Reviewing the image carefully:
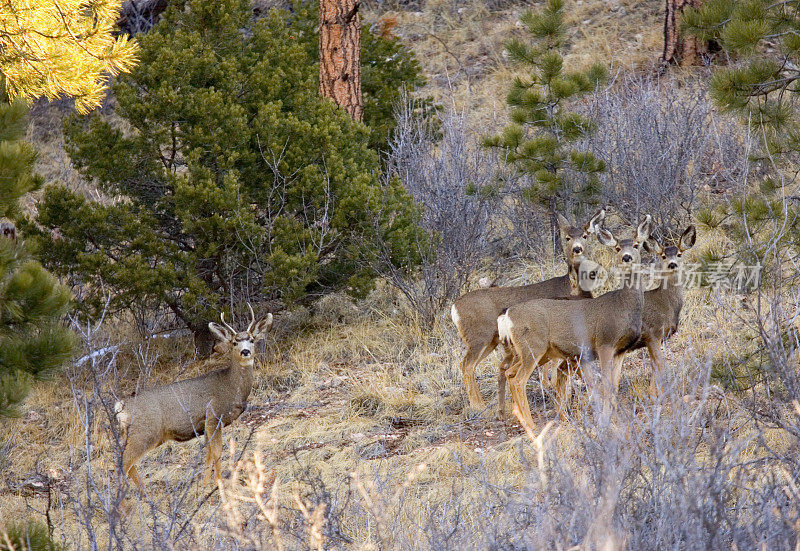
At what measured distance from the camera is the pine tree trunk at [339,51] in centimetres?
1157

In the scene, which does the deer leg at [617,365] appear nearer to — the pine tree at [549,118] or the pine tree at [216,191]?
the pine tree at [216,191]

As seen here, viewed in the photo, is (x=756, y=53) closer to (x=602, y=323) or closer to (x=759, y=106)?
(x=759, y=106)

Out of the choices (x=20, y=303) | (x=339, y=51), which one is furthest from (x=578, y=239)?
(x=20, y=303)

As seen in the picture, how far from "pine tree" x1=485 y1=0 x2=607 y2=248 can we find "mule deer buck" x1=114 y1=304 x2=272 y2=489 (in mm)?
4046

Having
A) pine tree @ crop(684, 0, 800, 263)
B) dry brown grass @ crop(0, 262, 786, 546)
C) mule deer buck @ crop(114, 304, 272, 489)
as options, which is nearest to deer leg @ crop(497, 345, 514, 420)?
dry brown grass @ crop(0, 262, 786, 546)

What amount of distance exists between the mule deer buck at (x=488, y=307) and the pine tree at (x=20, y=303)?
387cm

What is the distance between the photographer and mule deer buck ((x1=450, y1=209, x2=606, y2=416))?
830 cm

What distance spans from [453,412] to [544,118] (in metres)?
3.74

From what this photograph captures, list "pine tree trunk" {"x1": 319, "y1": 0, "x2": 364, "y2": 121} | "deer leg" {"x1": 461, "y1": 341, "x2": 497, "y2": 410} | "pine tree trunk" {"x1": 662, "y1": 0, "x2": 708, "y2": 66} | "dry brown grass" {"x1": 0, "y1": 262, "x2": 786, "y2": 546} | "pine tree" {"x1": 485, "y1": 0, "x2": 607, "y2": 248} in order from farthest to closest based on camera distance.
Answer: "pine tree trunk" {"x1": 662, "y1": 0, "x2": 708, "y2": 66} < "pine tree trunk" {"x1": 319, "y1": 0, "x2": 364, "y2": 121} < "pine tree" {"x1": 485, "y1": 0, "x2": 607, "y2": 248} < "deer leg" {"x1": 461, "y1": 341, "x2": 497, "y2": 410} < "dry brown grass" {"x1": 0, "y1": 262, "x2": 786, "y2": 546}

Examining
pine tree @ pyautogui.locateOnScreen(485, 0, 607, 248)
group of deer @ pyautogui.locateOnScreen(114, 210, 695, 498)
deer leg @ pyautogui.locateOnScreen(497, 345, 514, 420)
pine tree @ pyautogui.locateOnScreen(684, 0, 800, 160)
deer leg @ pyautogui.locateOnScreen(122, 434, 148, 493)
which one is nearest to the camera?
pine tree @ pyautogui.locateOnScreen(684, 0, 800, 160)

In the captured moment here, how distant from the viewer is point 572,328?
23.8 ft

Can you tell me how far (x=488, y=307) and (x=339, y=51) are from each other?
15.2 ft

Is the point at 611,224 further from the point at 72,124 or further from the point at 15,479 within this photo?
the point at 15,479

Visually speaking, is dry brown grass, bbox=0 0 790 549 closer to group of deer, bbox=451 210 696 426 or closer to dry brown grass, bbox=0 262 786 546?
dry brown grass, bbox=0 262 786 546
